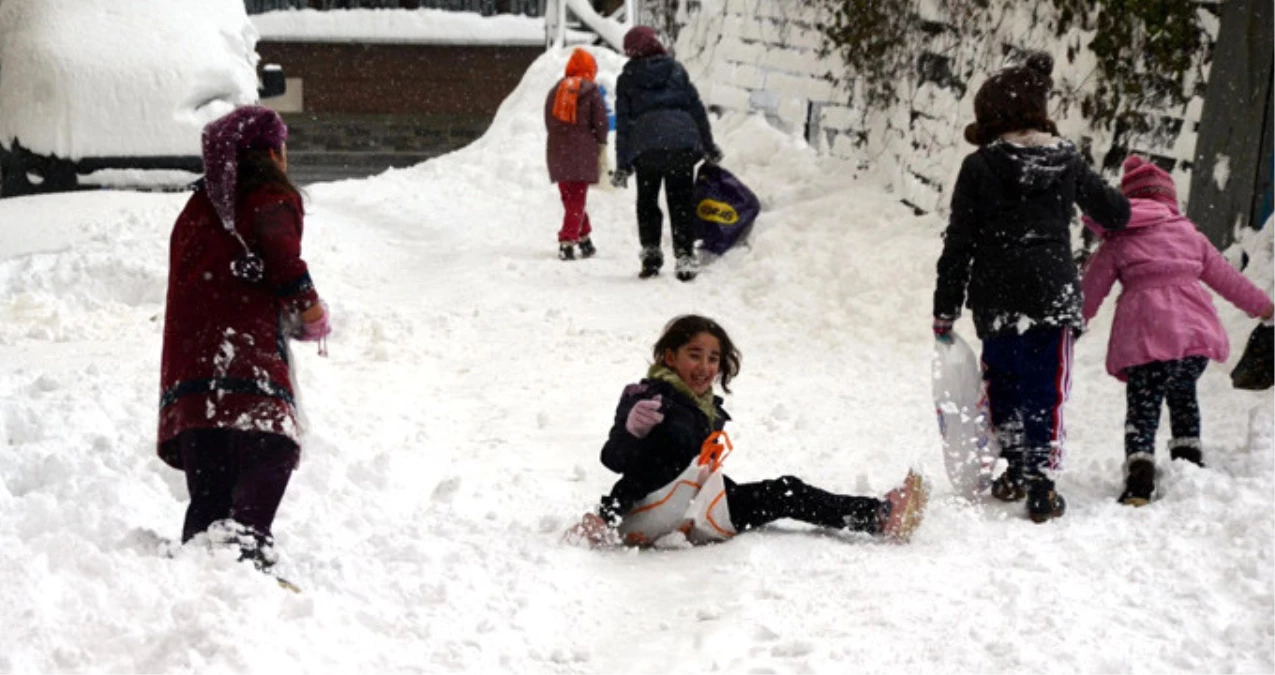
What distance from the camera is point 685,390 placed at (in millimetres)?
5039

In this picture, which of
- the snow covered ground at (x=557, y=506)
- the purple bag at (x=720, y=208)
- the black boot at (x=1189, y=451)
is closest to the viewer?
the snow covered ground at (x=557, y=506)

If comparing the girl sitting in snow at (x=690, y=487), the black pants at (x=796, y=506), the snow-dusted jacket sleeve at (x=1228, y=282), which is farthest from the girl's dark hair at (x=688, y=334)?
the snow-dusted jacket sleeve at (x=1228, y=282)

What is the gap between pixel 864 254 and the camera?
972cm

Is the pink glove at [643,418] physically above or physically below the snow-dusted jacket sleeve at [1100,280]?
below

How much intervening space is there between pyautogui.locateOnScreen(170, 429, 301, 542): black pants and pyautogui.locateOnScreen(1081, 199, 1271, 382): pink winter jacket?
2.85m

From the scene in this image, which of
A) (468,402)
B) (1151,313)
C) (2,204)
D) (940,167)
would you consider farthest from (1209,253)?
(2,204)

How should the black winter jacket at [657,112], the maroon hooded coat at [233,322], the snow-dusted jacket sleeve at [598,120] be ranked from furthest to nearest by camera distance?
1. the snow-dusted jacket sleeve at [598,120]
2. the black winter jacket at [657,112]
3. the maroon hooded coat at [233,322]

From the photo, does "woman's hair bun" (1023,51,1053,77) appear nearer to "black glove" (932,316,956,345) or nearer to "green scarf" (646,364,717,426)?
"black glove" (932,316,956,345)

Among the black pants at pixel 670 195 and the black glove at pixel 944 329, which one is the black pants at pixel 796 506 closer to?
the black glove at pixel 944 329

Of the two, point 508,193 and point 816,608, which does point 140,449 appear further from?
point 508,193

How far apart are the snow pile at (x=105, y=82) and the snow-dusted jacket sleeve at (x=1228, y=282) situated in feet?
24.9

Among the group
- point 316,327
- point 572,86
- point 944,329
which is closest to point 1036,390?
point 944,329

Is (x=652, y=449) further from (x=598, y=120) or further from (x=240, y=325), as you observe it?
(x=598, y=120)

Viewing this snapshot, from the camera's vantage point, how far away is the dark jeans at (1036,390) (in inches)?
204
